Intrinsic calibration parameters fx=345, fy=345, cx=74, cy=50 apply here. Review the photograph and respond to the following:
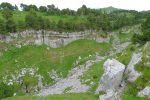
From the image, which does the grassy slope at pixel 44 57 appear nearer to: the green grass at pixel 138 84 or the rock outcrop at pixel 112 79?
the rock outcrop at pixel 112 79

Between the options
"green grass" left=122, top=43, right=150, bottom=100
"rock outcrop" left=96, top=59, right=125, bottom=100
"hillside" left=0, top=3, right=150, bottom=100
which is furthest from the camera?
"rock outcrop" left=96, top=59, right=125, bottom=100

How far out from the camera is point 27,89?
9444cm

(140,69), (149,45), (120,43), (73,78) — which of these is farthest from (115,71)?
(120,43)

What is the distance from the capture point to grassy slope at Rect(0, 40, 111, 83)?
106506 mm

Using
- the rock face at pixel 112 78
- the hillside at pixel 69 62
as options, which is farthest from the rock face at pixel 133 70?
the rock face at pixel 112 78

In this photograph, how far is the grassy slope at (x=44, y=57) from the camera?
107m

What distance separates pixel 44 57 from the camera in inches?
4525

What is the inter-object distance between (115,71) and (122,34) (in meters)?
129

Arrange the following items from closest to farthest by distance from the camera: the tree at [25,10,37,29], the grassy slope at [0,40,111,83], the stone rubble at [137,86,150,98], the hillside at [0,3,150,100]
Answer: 1. the stone rubble at [137,86,150,98]
2. the hillside at [0,3,150,100]
3. the grassy slope at [0,40,111,83]
4. the tree at [25,10,37,29]

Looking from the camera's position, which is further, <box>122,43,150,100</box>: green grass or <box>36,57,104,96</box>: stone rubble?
<box>36,57,104,96</box>: stone rubble

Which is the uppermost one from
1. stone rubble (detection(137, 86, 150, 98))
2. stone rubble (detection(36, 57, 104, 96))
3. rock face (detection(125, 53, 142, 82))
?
rock face (detection(125, 53, 142, 82))

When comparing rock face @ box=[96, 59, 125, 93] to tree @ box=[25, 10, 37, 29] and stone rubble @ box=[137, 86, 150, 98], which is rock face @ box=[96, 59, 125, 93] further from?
tree @ box=[25, 10, 37, 29]

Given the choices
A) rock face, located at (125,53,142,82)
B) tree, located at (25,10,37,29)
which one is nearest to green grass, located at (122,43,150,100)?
rock face, located at (125,53,142,82)

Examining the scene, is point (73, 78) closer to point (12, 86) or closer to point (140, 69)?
point (12, 86)
